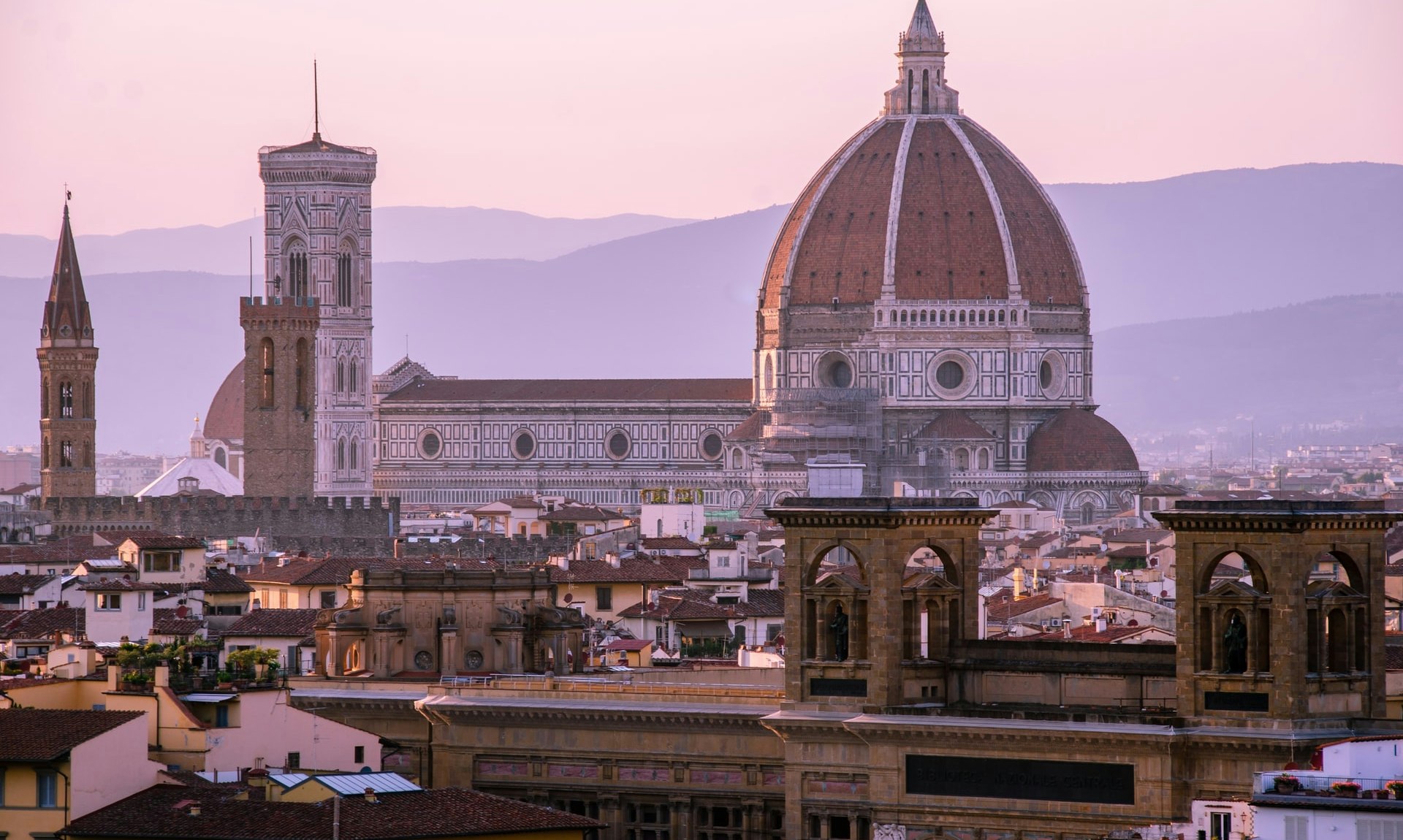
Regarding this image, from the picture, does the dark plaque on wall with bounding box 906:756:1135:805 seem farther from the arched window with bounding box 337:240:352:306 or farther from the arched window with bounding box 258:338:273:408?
the arched window with bounding box 337:240:352:306

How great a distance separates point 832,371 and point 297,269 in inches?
1071

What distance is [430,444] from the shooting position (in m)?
185

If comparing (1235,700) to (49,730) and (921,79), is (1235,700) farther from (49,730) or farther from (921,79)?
(921,79)

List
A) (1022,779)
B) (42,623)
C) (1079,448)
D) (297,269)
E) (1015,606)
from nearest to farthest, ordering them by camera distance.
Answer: (1022,779)
(42,623)
(1015,606)
(1079,448)
(297,269)

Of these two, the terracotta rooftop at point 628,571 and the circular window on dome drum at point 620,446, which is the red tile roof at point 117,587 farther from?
the circular window on dome drum at point 620,446

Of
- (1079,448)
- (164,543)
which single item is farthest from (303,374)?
(164,543)

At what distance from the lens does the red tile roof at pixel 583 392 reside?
18512 cm

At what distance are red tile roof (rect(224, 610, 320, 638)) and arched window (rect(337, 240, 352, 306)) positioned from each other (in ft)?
369

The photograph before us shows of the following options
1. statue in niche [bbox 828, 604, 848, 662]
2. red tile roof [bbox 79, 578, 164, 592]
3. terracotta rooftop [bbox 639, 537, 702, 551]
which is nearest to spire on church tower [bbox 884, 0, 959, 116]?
terracotta rooftop [bbox 639, 537, 702, 551]

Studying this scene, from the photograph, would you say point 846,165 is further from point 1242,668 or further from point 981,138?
point 1242,668

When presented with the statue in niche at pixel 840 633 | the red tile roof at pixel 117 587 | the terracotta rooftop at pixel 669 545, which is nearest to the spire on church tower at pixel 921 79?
the terracotta rooftop at pixel 669 545

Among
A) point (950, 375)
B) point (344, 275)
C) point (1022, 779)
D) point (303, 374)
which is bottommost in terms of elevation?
point (1022, 779)

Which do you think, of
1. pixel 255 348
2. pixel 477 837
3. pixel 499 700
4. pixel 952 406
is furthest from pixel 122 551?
pixel 952 406

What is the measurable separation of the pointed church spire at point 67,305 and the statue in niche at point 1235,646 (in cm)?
11416
